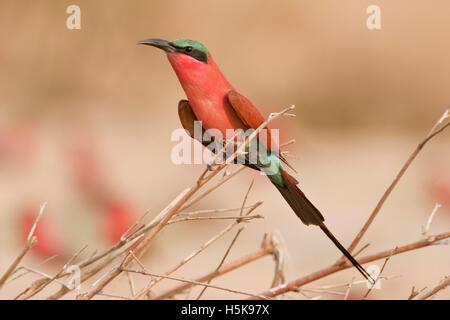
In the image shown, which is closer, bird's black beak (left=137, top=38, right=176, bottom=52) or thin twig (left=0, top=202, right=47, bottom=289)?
thin twig (left=0, top=202, right=47, bottom=289)

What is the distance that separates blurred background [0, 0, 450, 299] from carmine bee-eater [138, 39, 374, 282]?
199 cm

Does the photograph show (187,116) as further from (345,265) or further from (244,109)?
(345,265)

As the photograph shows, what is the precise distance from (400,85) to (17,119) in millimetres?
2220

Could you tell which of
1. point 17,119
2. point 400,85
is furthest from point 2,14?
point 400,85

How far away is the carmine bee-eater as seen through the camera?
1.05 metres

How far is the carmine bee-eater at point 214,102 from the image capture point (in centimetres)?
105

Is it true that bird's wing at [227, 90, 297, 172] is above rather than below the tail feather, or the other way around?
above

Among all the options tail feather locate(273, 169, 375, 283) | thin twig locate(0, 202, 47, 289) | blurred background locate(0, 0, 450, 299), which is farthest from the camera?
blurred background locate(0, 0, 450, 299)

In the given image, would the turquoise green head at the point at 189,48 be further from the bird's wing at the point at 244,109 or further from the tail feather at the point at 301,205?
the tail feather at the point at 301,205

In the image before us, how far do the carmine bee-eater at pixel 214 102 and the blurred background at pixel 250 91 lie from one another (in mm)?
1994

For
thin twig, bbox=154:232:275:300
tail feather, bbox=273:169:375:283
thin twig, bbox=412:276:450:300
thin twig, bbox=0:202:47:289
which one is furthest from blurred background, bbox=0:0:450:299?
thin twig, bbox=0:202:47:289

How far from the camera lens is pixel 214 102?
1074 mm

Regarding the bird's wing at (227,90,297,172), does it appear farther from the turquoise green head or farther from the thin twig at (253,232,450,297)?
the thin twig at (253,232,450,297)

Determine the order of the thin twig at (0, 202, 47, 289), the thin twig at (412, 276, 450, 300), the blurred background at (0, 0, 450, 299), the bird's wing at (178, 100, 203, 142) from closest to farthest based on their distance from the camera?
the thin twig at (0, 202, 47, 289) < the thin twig at (412, 276, 450, 300) < the bird's wing at (178, 100, 203, 142) < the blurred background at (0, 0, 450, 299)
